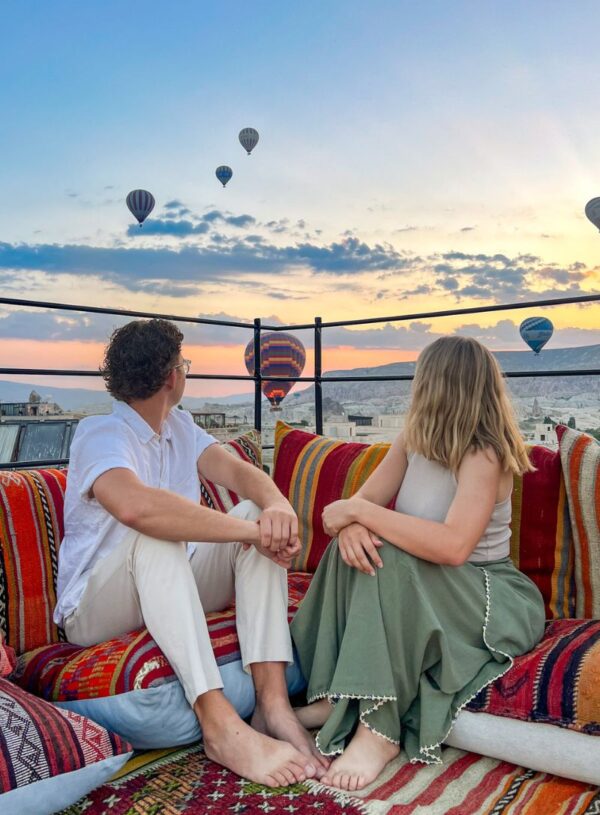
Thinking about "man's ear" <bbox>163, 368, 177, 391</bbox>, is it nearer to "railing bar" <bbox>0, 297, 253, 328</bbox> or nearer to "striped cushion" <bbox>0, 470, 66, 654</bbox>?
"striped cushion" <bbox>0, 470, 66, 654</bbox>

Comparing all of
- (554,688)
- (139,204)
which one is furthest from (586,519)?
(139,204)

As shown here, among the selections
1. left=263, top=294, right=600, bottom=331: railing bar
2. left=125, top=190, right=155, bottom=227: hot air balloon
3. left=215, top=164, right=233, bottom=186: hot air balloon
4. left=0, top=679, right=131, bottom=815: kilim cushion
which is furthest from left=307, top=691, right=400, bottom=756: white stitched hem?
left=215, top=164, right=233, bottom=186: hot air balloon

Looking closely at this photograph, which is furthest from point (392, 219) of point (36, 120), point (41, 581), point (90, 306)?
point (41, 581)

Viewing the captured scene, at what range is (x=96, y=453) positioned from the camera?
4.76ft

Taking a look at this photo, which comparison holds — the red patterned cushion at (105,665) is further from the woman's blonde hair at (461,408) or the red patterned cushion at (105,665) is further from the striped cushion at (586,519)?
the striped cushion at (586,519)

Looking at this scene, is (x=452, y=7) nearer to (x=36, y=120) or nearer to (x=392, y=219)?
(x=392, y=219)

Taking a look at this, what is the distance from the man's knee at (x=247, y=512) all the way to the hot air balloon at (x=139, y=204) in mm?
12109

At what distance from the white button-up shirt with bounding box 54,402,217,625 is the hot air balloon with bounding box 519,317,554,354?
10.6m

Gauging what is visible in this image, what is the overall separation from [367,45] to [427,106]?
896 mm

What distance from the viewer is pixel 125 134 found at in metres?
7.02

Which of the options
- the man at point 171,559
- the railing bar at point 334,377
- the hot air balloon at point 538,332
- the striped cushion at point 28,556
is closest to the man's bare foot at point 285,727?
the man at point 171,559

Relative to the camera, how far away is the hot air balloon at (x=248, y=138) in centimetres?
1466

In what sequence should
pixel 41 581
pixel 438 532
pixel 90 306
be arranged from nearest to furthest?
pixel 438 532, pixel 41 581, pixel 90 306

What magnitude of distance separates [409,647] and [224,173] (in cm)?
Result: 1506
